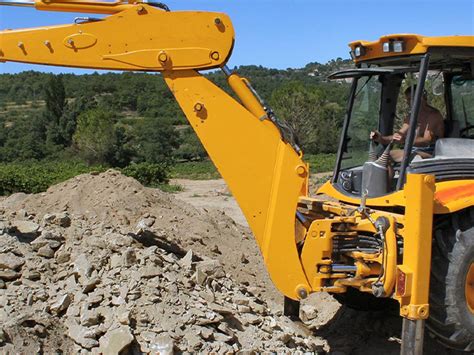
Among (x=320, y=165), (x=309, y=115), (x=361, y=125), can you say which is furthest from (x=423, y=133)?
(x=309, y=115)

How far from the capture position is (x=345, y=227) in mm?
4617

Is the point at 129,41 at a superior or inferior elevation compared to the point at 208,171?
superior

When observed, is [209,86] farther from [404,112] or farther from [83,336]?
[83,336]

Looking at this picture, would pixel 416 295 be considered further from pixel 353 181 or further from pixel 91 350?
pixel 91 350

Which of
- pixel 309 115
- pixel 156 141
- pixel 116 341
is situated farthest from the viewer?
pixel 156 141

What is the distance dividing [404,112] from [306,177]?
1.14 m

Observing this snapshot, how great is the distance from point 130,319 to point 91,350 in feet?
1.07

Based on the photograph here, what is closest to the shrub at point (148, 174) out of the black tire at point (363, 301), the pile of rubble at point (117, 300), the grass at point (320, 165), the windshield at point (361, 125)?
the grass at point (320, 165)

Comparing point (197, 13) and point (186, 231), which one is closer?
point (197, 13)

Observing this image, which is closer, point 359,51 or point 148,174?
point 359,51

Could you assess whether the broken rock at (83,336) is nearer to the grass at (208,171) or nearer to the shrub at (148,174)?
the shrub at (148,174)

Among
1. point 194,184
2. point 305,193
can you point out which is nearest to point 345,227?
point 305,193

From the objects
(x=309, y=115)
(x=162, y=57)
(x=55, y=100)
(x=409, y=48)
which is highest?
(x=55, y=100)

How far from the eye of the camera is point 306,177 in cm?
471
